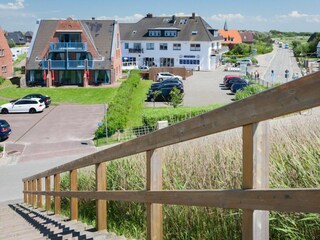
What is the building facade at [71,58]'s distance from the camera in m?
53.3

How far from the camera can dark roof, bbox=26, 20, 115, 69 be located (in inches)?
2124

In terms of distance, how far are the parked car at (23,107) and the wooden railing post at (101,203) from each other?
3591cm

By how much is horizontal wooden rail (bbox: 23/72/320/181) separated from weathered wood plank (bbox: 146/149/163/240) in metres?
0.11

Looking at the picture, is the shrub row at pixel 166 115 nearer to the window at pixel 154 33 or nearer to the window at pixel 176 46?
the window at pixel 176 46

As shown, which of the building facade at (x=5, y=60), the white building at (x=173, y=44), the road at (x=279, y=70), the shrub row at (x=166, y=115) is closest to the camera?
the shrub row at (x=166, y=115)

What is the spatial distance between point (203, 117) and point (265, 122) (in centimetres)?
49

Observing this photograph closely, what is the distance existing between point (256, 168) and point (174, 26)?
74.2 m

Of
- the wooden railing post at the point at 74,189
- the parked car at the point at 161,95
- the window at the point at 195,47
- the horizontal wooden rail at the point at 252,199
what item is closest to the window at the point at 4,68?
the window at the point at 195,47

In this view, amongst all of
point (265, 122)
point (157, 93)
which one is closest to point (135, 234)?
point (265, 122)

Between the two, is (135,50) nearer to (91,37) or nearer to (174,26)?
(174,26)

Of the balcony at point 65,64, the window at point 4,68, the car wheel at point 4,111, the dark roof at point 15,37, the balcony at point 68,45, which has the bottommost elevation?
the car wheel at point 4,111

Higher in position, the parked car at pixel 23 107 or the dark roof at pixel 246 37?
the dark roof at pixel 246 37

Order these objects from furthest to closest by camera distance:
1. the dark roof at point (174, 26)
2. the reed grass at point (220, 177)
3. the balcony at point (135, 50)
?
the balcony at point (135, 50)
the dark roof at point (174, 26)
the reed grass at point (220, 177)

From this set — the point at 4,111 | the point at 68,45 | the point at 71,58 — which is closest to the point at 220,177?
the point at 4,111
